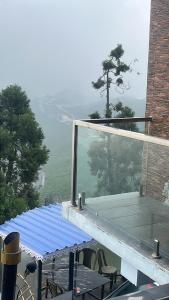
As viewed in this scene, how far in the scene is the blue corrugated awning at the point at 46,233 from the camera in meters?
9.20

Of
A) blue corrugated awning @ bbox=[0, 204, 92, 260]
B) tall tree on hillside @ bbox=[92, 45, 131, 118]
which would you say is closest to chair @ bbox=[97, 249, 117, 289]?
blue corrugated awning @ bbox=[0, 204, 92, 260]

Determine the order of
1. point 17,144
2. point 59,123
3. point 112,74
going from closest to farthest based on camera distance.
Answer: point 17,144
point 112,74
point 59,123

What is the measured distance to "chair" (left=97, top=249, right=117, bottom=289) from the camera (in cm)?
989

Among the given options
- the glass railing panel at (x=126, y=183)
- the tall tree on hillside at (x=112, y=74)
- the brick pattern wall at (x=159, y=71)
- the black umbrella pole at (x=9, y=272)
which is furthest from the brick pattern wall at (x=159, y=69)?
the tall tree on hillside at (x=112, y=74)

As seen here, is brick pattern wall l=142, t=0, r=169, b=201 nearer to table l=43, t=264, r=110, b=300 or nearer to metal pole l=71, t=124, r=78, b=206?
metal pole l=71, t=124, r=78, b=206

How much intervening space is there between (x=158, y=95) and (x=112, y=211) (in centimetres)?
295

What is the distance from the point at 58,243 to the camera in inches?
371

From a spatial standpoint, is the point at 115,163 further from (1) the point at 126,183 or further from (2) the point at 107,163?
(1) the point at 126,183

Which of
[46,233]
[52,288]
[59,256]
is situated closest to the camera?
[59,256]

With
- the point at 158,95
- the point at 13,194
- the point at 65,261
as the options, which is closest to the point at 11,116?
the point at 13,194

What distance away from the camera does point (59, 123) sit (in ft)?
406

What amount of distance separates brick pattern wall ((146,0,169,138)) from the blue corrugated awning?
319 cm

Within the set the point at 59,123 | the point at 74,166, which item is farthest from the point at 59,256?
the point at 59,123

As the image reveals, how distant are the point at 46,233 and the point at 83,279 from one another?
1.35 m
